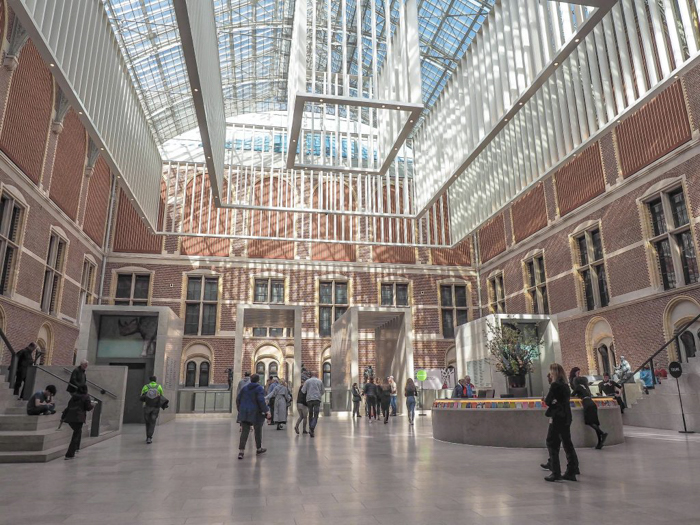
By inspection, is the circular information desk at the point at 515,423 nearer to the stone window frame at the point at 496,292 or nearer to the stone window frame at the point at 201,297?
the stone window frame at the point at 496,292

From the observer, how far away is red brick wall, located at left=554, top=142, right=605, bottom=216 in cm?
1976

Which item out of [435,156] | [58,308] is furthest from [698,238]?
[58,308]

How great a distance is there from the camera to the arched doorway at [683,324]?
15.0m

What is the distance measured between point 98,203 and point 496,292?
829 inches

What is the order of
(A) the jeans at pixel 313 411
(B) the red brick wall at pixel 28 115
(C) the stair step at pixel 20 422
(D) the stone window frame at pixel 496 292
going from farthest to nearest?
1. (D) the stone window frame at pixel 496 292
2. (B) the red brick wall at pixel 28 115
3. (A) the jeans at pixel 313 411
4. (C) the stair step at pixel 20 422

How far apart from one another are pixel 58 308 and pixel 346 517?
1990cm

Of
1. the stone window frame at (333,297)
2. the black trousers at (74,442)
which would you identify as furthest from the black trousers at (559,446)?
the stone window frame at (333,297)

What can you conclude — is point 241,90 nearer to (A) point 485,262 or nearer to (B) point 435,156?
(A) point 485,262

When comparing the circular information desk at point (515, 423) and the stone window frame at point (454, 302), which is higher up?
the stone window frame at point (454, 302)

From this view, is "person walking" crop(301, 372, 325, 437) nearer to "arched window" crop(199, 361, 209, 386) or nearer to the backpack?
the backpack

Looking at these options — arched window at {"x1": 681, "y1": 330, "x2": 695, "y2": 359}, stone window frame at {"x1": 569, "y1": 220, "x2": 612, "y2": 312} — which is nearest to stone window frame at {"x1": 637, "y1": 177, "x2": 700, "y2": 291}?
arched window at {"x1": 681, "y1": 330, "x2": 695, "y2": 359}

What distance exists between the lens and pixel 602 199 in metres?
19.3

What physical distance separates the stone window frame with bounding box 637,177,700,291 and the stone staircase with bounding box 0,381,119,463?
16690 mm

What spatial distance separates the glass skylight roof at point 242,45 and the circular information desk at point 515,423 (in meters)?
15.9
